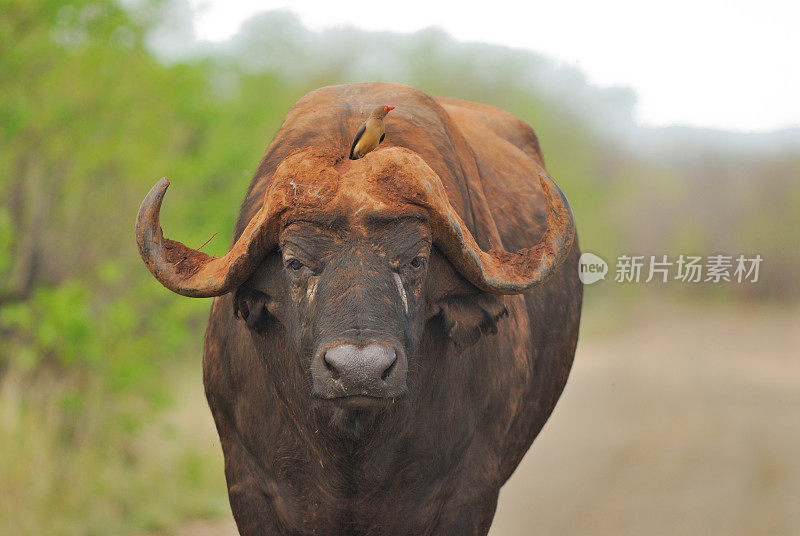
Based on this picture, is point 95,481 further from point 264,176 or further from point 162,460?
point 264,176

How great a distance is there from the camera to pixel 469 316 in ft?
13.5

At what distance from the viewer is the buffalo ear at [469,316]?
4098 millimetres

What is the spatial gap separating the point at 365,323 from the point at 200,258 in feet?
2.96

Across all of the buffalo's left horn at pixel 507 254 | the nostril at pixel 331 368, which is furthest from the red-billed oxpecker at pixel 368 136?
the nostril at pixel 331 368

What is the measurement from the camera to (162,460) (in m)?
9.16

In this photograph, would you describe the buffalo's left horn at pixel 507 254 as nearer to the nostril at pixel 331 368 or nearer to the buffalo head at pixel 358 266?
the buffalo head at pixel 358 266

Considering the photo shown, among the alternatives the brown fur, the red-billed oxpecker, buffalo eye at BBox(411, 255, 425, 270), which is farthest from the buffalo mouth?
the red-billed oxpecker

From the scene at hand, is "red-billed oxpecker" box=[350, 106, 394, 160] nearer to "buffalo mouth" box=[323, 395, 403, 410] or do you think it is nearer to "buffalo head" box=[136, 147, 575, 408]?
"buffalo head" box=[136, 147, 575, 408]

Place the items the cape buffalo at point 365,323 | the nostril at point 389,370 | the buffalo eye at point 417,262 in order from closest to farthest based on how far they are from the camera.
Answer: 1. the nostril at point 389,370
2. the cape buffalo at point 365,323
3. the buffalo eye at point 417,262

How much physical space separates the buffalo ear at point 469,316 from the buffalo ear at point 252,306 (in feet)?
2.30

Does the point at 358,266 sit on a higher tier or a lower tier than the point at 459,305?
higher

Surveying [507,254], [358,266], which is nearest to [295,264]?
[358,266]

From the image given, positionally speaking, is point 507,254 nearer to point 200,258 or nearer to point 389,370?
point 389,370

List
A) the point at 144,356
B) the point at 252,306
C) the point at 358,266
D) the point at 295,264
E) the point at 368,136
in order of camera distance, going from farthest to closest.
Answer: the point at 144,356
the point at 252,306
the point at 368,136
the point at 295,264
the point at 358,266
